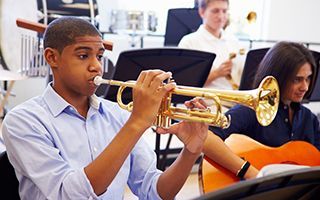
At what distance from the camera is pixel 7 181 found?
48.6 inches

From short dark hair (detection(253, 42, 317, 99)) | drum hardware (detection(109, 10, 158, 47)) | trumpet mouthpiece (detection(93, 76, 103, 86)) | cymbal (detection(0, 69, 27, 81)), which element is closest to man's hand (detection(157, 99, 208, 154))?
trumpet mouthpiece (detection(93, 76, 103, 86))

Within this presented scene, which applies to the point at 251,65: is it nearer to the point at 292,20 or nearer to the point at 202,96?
the point at 202,96

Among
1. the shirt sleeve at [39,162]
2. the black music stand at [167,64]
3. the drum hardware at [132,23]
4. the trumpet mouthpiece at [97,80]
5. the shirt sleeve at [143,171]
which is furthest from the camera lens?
the drum hardware at [132,23]

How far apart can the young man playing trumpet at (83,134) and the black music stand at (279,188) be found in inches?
17.8

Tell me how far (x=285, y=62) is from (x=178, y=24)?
2112 mm

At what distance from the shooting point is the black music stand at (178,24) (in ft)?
12.8

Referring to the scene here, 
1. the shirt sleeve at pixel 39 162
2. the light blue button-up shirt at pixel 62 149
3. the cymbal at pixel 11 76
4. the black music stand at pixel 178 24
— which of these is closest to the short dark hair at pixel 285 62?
the light blue button-up shirt at pixel 62 149

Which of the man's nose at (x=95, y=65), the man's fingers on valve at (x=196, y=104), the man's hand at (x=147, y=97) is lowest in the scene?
the man's fingers on valve at (x=196, y=104)

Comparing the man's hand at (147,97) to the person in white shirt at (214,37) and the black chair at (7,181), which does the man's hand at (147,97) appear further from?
the person in white shirt at (214,37)

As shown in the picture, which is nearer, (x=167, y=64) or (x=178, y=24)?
(x=167, y=64)

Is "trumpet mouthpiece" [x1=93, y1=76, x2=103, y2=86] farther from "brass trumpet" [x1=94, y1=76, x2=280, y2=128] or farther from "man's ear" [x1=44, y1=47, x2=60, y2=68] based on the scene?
"man's ear" [x1=44, y1=47, x2=60, y2=68]

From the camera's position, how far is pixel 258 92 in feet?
4.55

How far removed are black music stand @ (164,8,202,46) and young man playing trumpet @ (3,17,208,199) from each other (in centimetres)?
251

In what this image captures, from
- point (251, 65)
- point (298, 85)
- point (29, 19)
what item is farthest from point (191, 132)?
point (29, 19)
